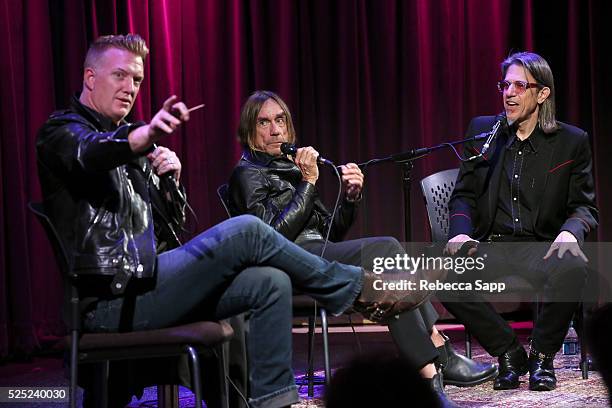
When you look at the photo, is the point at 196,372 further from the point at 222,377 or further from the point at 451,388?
the point at 451,388

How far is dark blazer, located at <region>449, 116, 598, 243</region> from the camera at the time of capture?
359cm

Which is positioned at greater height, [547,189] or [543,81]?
[543,81]

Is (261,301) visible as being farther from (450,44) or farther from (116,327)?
(450,44)

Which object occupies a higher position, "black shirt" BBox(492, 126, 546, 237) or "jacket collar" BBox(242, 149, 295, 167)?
"jacket collar" BBox(242, 149, 295, 167)

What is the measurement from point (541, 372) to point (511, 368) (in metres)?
0.14

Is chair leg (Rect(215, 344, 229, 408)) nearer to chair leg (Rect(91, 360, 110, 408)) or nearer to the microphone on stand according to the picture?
chair leg (Rect(91, 360, 110, 408))

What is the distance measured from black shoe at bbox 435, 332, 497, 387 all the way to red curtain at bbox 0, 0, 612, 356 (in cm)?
Answer: 219

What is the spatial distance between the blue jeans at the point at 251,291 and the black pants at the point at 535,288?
1.19m

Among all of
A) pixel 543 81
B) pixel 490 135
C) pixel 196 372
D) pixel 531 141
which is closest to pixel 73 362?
pixel 196 372

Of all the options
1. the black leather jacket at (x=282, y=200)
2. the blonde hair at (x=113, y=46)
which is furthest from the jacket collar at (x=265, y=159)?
the blonde hair at (x=113, y=46)

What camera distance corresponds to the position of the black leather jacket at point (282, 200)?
3127 mm

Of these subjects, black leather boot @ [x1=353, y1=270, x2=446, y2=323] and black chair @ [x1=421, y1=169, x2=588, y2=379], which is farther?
black chair @ [x1=421, y1=169, x2=588, y2=379]

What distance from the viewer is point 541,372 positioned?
3.23m

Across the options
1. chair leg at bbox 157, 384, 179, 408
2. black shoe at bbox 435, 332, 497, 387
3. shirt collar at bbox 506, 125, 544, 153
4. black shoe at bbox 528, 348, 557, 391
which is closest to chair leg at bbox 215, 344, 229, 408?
chair leg at bbox 157, 384, 179, 408
